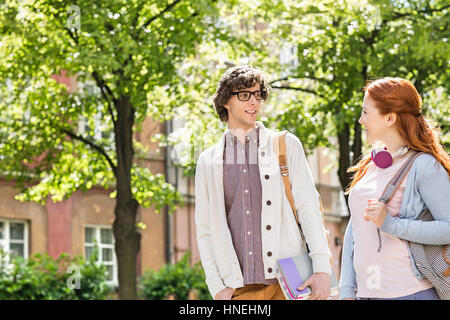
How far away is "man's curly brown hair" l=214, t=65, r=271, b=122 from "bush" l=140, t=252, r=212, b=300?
16.9 metres

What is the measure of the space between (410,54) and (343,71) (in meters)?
1.20

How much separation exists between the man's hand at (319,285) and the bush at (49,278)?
13100 millimetres

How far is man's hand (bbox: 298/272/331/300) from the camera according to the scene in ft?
14.5

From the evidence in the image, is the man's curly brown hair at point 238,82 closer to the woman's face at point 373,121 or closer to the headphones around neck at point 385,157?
the woman's face at point 373,121

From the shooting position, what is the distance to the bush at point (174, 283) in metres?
21.5

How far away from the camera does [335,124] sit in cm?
1557

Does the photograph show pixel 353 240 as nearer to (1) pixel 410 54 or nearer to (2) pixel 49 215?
(1) pixel 410 54

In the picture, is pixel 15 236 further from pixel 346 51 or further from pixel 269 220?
pixel 269 220

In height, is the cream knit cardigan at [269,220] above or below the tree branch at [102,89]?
below

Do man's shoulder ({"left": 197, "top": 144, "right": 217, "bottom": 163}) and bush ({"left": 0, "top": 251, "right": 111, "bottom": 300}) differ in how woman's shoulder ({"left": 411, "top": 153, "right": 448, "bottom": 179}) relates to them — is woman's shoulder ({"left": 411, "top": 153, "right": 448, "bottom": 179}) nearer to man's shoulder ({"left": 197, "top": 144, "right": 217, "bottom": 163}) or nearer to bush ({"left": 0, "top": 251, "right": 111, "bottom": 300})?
man's shoulder ({"left": 197, "top": 144, "right": 217, "bottom": 163})

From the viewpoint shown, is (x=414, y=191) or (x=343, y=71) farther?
(x=343, y=71)

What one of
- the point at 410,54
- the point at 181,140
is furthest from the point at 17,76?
the point at 410,54

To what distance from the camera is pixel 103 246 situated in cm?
2364

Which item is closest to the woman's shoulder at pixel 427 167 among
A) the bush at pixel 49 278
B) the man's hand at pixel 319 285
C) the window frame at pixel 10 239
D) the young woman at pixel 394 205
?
the young woman at pixel 394 205
